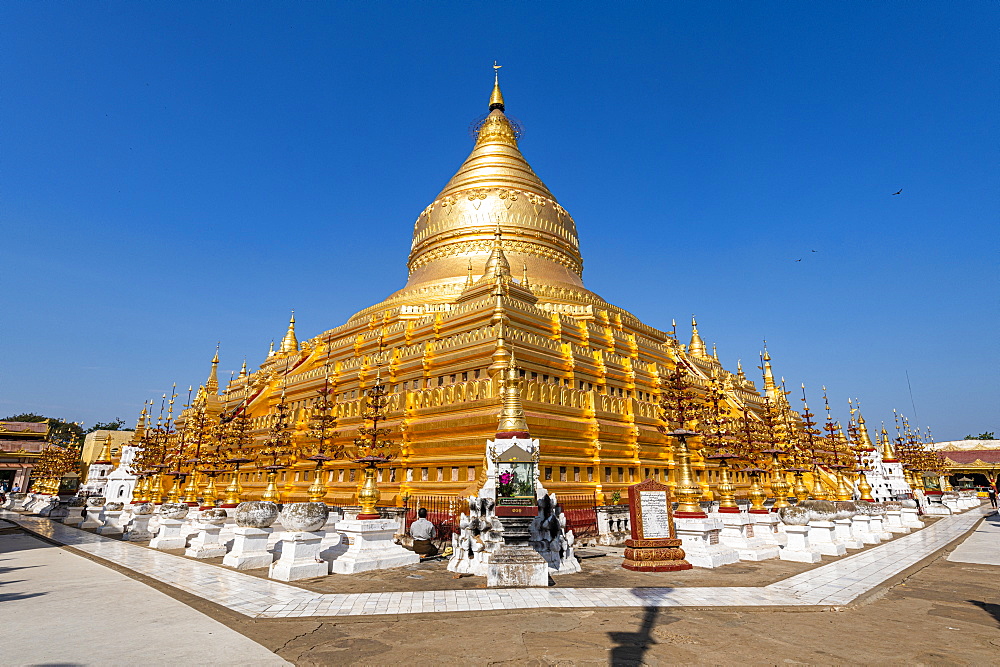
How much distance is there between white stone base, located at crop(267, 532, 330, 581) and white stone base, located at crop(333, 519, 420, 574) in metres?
0.56

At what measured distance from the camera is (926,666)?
21.2ft

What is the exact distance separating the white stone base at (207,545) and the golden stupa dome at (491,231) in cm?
1684

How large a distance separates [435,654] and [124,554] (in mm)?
14381

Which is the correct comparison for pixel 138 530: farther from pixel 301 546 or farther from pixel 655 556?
pixel 655 556

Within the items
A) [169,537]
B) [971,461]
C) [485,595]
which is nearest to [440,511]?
[485,595]

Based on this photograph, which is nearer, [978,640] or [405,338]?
[978,640]

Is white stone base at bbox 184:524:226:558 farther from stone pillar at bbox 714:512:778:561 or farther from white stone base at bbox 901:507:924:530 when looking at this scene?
white stone base at bbox 901:507:924:530

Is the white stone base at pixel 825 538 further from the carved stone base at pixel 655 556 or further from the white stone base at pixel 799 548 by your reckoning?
the carved stone base at pixel 655 556

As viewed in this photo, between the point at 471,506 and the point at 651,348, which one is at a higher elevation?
the point at 651,348

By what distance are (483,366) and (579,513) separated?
6765 mm

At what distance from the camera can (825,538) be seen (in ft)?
52.6

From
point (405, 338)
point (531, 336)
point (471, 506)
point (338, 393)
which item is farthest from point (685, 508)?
point (338, 393)

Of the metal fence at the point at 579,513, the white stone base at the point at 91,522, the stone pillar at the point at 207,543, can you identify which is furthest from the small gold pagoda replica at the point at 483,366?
the white stone base at the point at 91,522

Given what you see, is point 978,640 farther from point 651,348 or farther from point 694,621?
point 651,348
